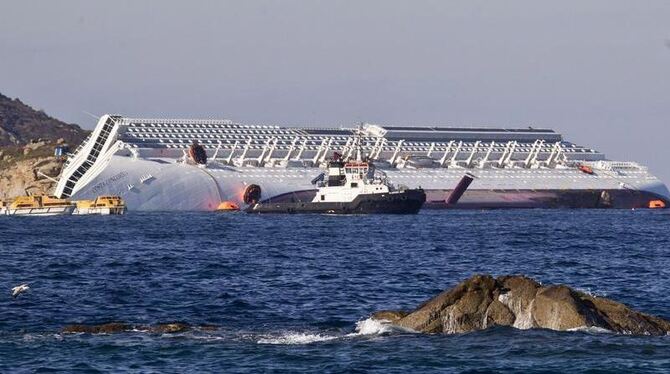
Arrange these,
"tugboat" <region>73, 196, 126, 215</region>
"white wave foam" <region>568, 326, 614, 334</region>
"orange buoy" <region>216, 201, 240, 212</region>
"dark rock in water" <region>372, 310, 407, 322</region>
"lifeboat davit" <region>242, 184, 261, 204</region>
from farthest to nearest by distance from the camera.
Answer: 1. "lifeboat davit" <region>242, 184, 261, 204</region>
2. "orange buoy" <region>216, 201, 240, 212</region>
3. "tugboat" <region>73, 196, 126, 215</region>
4. "dark rock in water" <region>372, 310, 407, 322</region>
5. "white wave foam" <region>568, 326, 614, 334</region>

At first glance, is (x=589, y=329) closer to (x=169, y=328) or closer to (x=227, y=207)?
(x=169, y=328)

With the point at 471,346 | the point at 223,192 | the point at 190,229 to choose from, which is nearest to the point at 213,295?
the point at 471,346

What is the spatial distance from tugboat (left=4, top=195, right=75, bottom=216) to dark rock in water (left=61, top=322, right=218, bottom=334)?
10098 cm

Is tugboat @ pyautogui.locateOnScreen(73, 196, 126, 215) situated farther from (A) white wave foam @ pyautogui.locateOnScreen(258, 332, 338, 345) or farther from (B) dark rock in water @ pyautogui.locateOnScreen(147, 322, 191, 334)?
(A) white wave foam @ pyautogui.locateOnScreen(258, 332, 338, 345)

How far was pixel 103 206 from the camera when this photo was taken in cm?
13400

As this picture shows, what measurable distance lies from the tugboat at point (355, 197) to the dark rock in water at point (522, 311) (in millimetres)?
94038

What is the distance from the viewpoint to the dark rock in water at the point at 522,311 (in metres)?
33.2

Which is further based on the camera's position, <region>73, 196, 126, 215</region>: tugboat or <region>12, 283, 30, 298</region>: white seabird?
<region>73, 196, 126, 215</region>: tugboat

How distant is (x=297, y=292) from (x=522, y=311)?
1435 cm

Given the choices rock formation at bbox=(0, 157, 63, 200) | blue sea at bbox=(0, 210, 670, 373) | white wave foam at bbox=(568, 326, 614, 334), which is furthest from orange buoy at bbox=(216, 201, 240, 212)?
white wave foam at bbox=(568, 326, 614, 334)

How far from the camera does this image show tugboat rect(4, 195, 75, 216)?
13612 cm

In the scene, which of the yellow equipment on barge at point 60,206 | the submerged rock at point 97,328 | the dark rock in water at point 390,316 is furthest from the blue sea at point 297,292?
the yellow equipment on barge at point 60,206

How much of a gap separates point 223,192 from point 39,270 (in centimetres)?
9488

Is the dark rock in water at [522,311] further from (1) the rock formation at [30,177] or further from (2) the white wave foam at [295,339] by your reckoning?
(1) the rock formation at [30,177]
